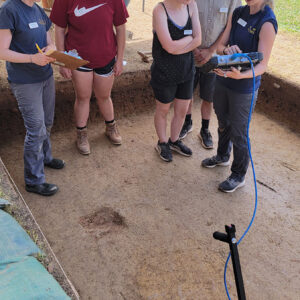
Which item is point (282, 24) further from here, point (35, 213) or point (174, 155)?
point (35, 213)

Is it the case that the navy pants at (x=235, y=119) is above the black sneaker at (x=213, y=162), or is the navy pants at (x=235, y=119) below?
above

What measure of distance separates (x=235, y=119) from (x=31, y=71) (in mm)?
1576

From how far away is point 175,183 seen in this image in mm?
3115

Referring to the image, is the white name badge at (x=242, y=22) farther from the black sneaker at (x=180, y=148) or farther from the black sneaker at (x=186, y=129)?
the black sneaker at (x=186, y=129)

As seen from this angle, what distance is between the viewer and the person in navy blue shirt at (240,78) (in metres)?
2.29

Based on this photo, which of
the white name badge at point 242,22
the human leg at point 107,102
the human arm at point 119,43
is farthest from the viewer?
the human leg at point 107,102

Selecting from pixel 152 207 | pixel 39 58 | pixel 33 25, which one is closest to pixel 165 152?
pixel 152 207

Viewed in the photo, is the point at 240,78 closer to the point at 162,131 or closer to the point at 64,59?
the point at 162,131

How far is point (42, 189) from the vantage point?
2.80 m

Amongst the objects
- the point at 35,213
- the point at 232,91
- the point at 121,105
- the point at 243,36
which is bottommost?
the point at 35,213

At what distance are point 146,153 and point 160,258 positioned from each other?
134 centimetres

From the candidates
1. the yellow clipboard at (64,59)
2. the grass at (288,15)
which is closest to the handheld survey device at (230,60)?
the yellow clipboard at (64,59)

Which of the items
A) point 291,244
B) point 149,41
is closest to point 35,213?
point 291,244

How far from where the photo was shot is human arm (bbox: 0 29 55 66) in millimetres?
2154
